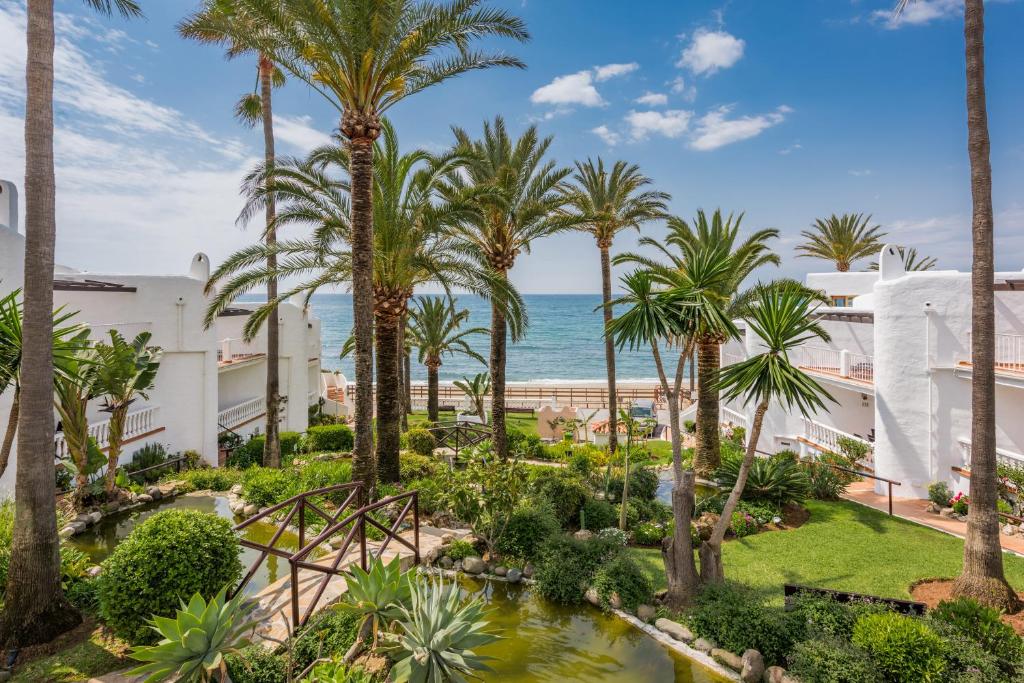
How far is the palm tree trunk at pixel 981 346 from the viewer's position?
8086mm

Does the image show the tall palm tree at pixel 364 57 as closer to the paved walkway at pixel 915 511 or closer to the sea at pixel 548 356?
the paved walkway at pixel 915 511

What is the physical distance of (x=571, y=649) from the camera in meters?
7.21

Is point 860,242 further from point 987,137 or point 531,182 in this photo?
point 987,137

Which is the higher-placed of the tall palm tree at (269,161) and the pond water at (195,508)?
the tall palm tree at (269,161)

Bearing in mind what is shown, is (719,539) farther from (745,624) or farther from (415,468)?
(415,468)

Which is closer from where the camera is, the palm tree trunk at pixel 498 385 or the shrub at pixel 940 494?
the shrub at pixel 940 494

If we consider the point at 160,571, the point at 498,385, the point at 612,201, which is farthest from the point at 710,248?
the point at 160,571

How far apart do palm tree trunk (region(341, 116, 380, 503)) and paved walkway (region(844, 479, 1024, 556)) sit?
12.3m

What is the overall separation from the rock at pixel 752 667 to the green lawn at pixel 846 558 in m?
2.23

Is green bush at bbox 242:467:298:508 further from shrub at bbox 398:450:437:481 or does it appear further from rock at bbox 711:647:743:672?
rock at bbox 711:647:743:672

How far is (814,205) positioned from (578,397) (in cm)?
2081

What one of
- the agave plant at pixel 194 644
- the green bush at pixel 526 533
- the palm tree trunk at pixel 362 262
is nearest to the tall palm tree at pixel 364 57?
the palm tree trunk at pixel 362 262

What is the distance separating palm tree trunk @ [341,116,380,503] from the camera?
1189 centimetres

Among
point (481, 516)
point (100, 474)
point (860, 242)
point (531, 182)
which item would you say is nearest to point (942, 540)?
point (481, 516)
